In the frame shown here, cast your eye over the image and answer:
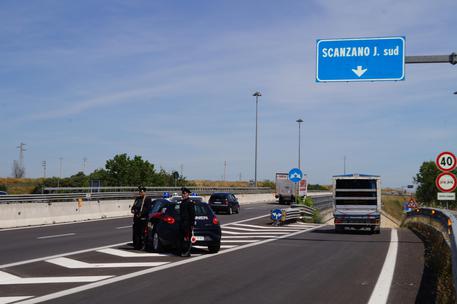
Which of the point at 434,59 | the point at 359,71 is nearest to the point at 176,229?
the point at 359,71

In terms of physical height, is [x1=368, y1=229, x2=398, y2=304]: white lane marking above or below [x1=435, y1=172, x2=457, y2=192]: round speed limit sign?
below

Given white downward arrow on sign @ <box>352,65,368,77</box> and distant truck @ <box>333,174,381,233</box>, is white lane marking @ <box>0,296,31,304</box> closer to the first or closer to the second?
white downward arrow on sign @ <box>352,65,368,77</box>

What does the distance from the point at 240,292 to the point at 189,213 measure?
5333mm

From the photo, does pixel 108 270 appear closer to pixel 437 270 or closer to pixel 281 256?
pixel 281 256

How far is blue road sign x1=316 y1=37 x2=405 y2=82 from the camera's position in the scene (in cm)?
1914

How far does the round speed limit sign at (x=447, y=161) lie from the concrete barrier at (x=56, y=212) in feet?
59.4

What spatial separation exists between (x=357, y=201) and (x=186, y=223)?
14681mm

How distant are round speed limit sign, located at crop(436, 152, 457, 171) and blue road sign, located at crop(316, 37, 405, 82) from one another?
3699mm

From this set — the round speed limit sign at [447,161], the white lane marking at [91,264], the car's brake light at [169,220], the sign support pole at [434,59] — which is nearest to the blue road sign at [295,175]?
the round speed limit sign at [447,161]

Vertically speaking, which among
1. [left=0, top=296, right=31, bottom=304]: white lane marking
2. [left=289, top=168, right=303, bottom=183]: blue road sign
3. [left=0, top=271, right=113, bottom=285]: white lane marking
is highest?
[left=289, top=168, right=303, bottom=183]: blue road sign

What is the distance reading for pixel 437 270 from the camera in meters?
12.7

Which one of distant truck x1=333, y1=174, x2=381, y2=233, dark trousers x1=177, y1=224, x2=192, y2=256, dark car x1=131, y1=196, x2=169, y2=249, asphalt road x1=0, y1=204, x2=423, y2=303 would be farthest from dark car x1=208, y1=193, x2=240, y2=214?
dark trousers x1=177, y1=224, x2=192, y2=256

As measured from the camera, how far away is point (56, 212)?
29438mm

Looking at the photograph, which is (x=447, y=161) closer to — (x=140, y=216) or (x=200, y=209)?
(x=200, y=209)
